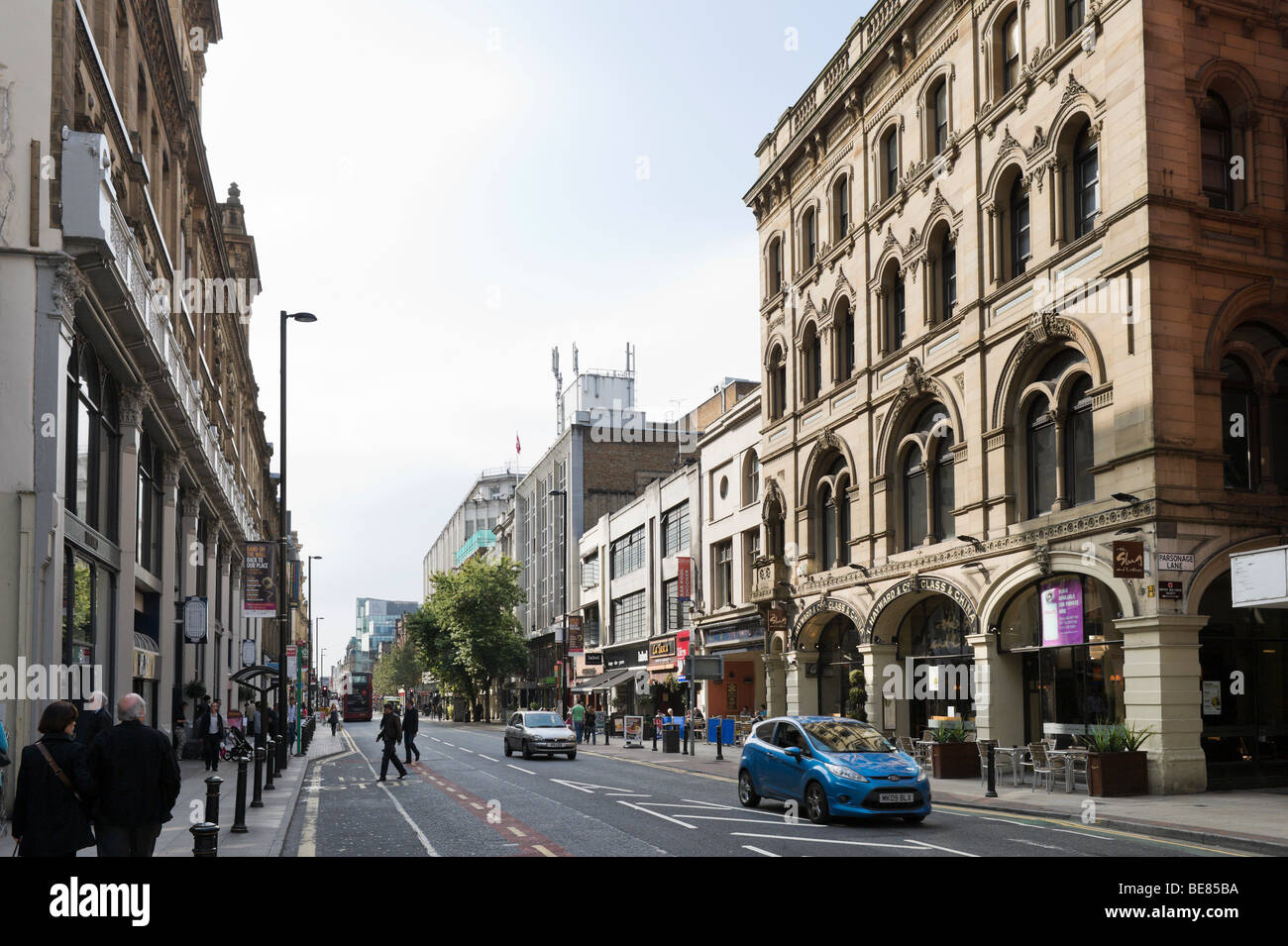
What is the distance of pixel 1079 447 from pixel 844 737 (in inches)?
368

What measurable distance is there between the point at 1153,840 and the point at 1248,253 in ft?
41.6

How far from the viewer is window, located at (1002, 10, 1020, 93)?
26703 millimetres

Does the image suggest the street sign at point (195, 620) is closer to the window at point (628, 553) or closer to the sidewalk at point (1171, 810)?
the sidewalk at point (1171, 810)

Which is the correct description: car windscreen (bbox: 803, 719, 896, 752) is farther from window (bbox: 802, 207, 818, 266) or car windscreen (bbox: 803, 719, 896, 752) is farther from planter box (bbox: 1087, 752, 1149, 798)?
window (bbox: 802, 207, 818, 266)

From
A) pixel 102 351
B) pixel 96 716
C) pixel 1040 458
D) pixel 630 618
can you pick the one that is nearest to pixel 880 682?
pixel 1040 458

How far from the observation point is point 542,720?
37062 millimetres

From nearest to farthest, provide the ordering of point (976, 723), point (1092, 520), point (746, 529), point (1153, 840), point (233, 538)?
point (1153, 840)
point (1092, 520)
point (976, 723)
point (746, 529)
point (233, 538)

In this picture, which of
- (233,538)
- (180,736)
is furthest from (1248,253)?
(233,538)

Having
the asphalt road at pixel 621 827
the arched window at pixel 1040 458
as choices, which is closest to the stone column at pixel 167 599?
the asphalt road at pixel 621 827

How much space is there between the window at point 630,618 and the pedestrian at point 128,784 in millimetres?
49428

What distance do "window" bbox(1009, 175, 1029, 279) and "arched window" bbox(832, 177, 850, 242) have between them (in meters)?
8.46

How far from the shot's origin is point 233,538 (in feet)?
165
